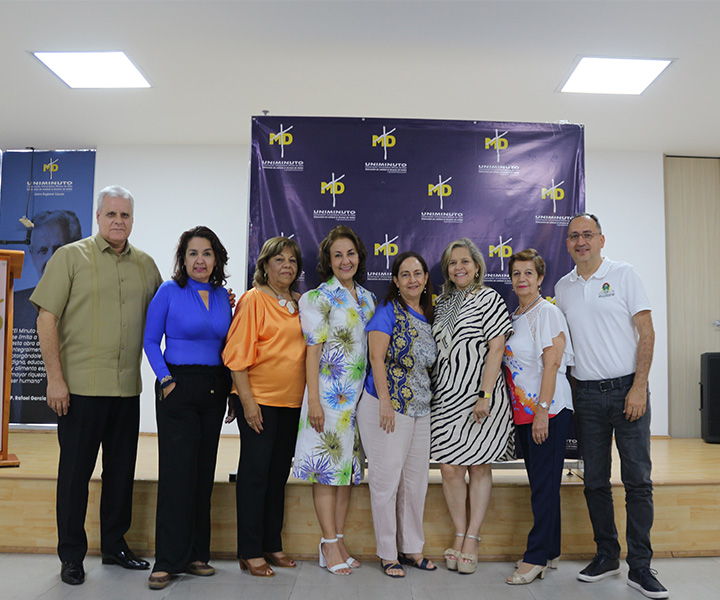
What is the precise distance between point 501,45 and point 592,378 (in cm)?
237

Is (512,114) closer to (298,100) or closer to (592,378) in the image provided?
(298,100)

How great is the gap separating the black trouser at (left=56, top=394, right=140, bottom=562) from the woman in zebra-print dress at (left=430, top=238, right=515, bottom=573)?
1.58 m

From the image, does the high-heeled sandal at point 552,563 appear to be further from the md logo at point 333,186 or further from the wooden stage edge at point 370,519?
the md logo at point 333,186

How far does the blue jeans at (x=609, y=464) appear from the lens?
2.80 meters

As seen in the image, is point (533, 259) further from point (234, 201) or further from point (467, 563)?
point (234, 201)

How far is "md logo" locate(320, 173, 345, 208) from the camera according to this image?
3711 millimetres

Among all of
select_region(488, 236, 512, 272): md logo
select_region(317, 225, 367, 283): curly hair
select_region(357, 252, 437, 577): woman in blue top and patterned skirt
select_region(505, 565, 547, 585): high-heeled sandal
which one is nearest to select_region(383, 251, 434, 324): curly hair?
select_region(357, 252, 437, 577): woman in blue top and patterned skirt

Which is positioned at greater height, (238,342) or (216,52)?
(216,52)

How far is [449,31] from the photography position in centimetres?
372

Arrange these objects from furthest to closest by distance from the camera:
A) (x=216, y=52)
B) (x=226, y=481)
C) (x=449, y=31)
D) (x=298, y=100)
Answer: (x=298, y=100)
(x=216, y=52)
(x=449, y=31)
(x=226, y=481)

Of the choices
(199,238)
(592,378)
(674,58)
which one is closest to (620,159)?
(674,58)

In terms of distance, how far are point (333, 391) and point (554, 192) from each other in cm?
208

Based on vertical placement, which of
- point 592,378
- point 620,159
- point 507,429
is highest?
point 620,159

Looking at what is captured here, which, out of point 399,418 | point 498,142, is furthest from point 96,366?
point 498,142
